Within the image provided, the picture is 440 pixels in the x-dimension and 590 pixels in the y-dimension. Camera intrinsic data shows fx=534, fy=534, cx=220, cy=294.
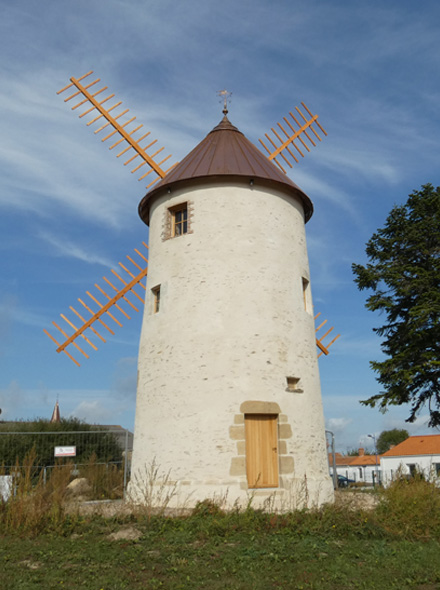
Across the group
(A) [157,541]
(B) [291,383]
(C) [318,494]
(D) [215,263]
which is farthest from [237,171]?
(A) [157,541]

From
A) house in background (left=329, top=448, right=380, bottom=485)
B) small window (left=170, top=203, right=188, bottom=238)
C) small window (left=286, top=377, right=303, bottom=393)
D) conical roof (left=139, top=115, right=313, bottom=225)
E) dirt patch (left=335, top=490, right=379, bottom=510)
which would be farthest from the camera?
house in background (left=329, top=448, right=380, bottom=485)

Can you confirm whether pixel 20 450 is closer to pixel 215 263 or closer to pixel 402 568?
pixel 215 263

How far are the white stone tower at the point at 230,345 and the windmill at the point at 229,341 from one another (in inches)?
1.0

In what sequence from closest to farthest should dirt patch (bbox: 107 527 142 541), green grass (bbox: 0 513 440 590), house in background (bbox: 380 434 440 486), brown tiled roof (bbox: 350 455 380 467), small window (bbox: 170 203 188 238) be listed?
green grass (bbox: 0 513 440 590), dirt patch (bbox: 107 527 142 541), small window (bbox: 170 203 188 238), house in background (bbox: 380 434 440 486), brown tiled roof (bbox: 350 455 380 467)

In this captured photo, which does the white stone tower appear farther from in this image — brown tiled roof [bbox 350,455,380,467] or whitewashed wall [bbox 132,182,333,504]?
brown tiled roof [bbox 350,455,380,467]

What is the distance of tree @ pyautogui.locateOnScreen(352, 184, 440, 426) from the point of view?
59.3ft

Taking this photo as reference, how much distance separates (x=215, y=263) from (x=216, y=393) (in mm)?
3007

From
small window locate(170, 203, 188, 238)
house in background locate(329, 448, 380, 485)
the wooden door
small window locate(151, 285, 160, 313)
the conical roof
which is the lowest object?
the wooden door

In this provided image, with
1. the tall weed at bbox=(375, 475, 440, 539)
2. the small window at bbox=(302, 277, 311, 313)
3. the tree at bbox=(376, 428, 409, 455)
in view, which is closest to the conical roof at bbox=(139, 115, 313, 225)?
the small window at bbox=(302, 277, 311, 313)

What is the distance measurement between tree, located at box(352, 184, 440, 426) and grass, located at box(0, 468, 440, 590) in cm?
843

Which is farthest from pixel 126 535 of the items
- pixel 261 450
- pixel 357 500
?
pixel 357 500

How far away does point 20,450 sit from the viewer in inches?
795

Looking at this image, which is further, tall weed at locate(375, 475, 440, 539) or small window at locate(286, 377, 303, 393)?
small window at locate(286, 377, 303, 393)

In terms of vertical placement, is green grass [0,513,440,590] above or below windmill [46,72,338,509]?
below
